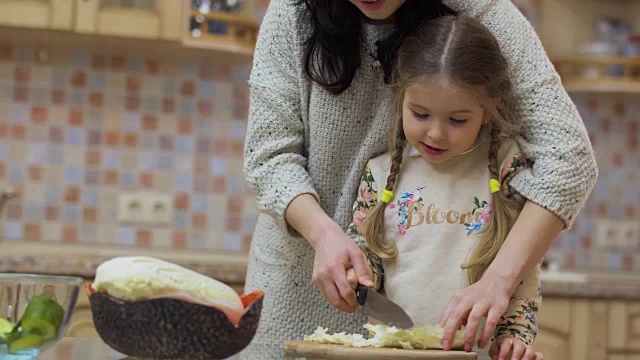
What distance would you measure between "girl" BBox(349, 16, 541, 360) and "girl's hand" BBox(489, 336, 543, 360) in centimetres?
4

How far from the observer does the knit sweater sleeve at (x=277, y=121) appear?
4.33 feet

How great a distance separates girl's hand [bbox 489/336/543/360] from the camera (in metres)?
1.14

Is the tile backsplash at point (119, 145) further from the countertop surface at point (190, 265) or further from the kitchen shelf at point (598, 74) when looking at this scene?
the kitchen shelf at point (598, 74)

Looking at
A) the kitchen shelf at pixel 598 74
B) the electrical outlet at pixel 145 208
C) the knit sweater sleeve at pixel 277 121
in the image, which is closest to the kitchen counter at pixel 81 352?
the knit sweater sleeve at pixel 277 121

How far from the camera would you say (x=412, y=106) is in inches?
51.1

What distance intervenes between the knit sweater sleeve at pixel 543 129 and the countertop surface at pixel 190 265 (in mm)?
1100

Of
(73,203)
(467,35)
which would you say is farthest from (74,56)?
(467,35)

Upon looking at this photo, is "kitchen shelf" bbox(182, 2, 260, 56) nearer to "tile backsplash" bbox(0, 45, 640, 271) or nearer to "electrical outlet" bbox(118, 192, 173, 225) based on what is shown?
"tile backsplash" bbox(0, 45, 640, 271)

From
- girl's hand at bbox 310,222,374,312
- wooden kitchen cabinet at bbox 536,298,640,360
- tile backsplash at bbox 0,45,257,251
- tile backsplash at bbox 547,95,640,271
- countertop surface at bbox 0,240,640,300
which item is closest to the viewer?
girl's hand at bbox 310,222,374,312

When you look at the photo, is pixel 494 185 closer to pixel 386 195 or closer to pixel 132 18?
pixel 386 195

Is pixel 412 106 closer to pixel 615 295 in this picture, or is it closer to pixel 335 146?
pixel 335 146

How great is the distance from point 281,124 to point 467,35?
30 cm

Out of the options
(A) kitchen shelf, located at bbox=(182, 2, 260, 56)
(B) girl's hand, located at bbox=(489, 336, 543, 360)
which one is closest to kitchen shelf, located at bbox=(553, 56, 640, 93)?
(A) kitchen shelf, located at bbox=(182, 2, 260, 56)

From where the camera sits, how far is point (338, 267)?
1187 mm
